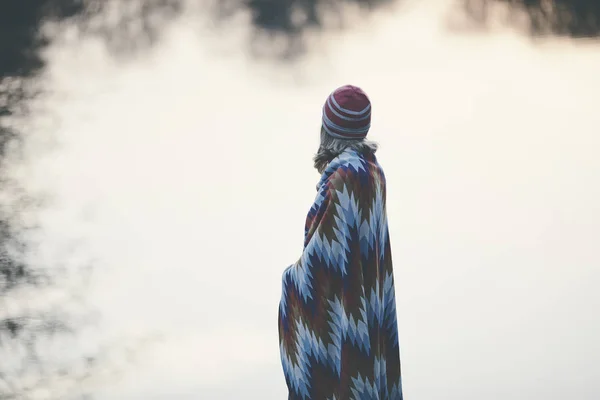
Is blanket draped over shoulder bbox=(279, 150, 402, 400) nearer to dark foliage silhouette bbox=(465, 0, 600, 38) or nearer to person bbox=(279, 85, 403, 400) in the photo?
person bbox=(279, 85, 403, 400)

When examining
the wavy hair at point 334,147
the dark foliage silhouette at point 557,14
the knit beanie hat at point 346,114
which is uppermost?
Answer: the dark foliage silhouette at point 557,14

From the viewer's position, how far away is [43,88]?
4.47m

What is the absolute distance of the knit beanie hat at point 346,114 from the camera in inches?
94.7

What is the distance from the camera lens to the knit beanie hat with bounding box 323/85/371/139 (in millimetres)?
2406

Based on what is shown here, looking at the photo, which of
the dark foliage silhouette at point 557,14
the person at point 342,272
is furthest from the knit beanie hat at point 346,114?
the dark foliage silhouette at point 557,14

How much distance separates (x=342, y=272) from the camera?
2404 mm

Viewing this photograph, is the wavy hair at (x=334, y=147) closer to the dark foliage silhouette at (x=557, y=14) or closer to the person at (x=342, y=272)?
the person at (x=342, y=272)

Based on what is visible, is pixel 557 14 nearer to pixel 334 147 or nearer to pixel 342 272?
pixel 334 147

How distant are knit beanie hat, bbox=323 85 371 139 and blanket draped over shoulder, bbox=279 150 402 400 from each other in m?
0.06

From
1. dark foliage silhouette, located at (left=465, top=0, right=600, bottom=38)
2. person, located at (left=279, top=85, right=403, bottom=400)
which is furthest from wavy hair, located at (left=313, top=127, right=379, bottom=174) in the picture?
dark foliage silhouette, located at (left=465, top=0, right=600, bottom=38)

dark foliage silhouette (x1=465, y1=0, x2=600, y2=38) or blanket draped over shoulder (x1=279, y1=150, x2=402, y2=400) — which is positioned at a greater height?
dark foliage silhouette (x1=465, y1=0, x2=600, y2=38)

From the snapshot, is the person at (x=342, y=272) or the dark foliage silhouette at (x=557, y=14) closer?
the person at (x=342, y=272)

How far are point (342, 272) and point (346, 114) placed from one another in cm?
40

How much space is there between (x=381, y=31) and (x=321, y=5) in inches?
13.3
